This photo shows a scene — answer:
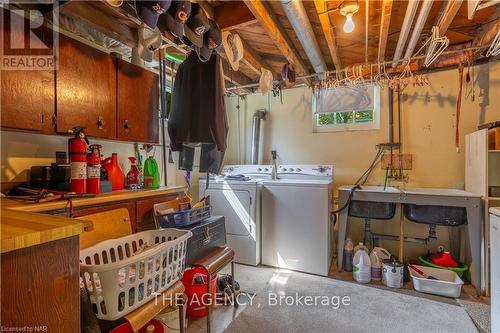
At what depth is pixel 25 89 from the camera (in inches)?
52.6

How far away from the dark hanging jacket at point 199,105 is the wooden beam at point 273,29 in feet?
1.35

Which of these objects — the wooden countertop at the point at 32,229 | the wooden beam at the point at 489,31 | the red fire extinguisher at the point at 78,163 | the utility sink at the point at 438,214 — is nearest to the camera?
the wooden countertop at the point at 32,229

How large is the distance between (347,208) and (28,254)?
9.04 feet

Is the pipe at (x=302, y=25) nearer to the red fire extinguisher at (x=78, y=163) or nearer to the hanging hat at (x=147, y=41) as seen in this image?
the hanging hat at (x=147, y=41)

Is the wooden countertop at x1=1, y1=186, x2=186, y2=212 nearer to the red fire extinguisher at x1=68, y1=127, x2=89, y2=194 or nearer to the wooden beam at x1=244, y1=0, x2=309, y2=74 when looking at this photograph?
the red fire extinguisher at x1=68, y1=127, x2=89, y2=194

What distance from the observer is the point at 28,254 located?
2.23ft

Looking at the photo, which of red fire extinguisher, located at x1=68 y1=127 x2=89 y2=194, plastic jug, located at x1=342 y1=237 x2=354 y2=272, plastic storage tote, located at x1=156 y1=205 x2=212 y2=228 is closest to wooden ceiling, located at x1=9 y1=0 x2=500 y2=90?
red fire extinguisher, located at x1=68 y1=127 x2=89 y2=194

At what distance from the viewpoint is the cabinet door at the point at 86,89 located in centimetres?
150

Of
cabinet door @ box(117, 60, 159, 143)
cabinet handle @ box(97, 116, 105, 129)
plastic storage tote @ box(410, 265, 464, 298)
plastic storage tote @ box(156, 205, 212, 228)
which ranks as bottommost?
plastic storage tote @ box(410, 265, 464, 298)

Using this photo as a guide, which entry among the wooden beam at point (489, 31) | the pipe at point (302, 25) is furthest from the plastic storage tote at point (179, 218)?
the wooden beam at point (489, 31)

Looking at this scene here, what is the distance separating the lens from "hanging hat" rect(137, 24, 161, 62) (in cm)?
195

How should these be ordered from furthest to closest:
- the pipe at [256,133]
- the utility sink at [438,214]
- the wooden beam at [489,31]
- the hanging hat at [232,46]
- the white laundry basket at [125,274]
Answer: the pipe at [256,133], the utility sink at [438,214], the wooden beam at [489,31], the hanging hat at [232,46], the white laundry basket at [125,274]

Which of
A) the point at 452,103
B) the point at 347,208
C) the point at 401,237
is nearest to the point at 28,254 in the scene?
the point at 347,208

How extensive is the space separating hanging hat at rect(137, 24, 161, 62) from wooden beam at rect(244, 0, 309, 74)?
0.79m
